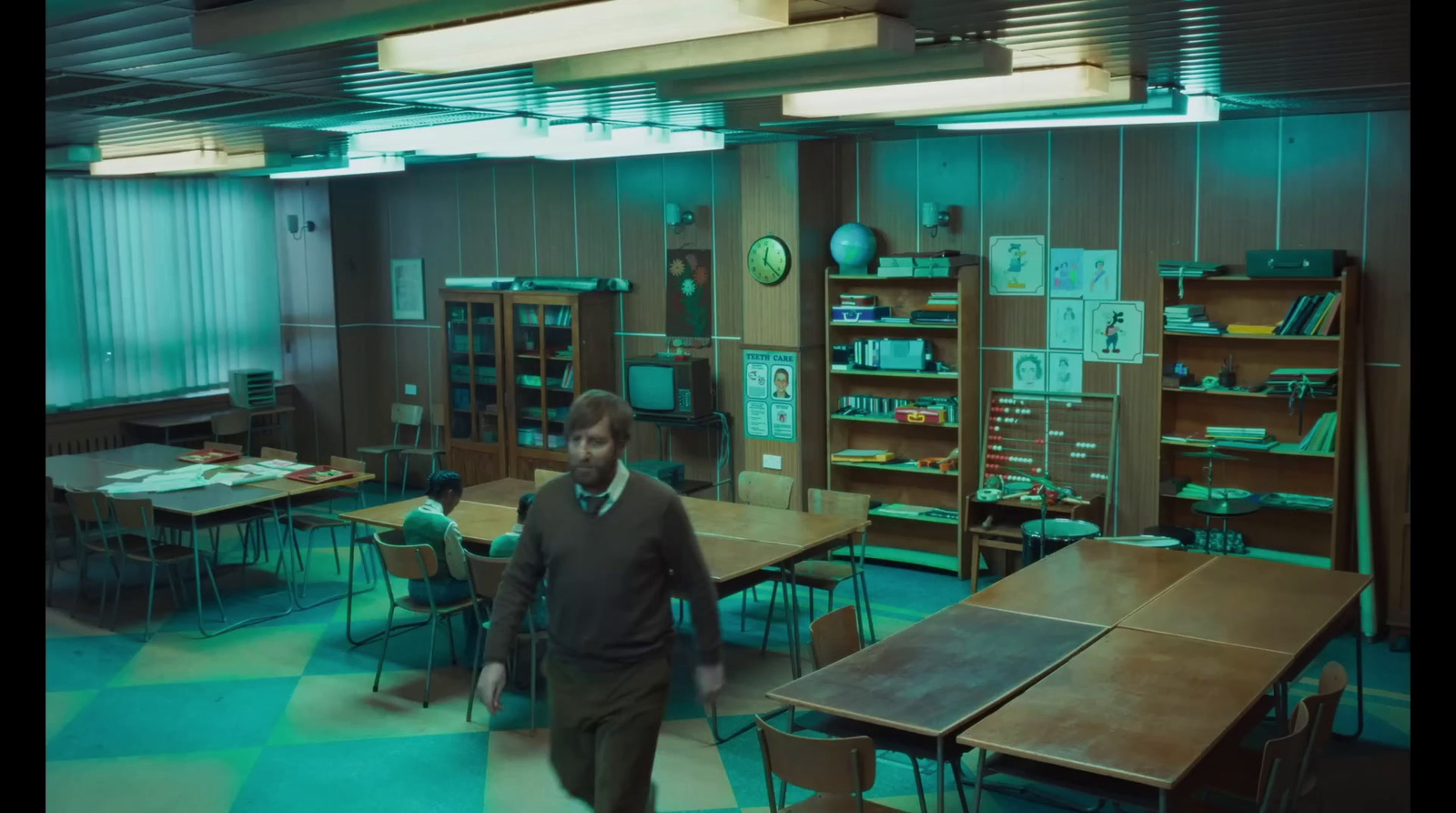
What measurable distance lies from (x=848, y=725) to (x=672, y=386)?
209 inches

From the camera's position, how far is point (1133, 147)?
25.2 ft

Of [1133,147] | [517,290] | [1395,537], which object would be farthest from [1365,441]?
[517,290]

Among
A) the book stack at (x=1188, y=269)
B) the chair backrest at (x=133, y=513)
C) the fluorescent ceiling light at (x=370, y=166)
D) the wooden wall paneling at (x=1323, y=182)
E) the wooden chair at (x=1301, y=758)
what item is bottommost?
the wooden chair at (x=1301, y=758)

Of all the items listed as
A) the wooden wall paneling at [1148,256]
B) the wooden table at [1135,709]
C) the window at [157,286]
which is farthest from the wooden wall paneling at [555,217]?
the wooden table at [1135,709]

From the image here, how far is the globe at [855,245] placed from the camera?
28.1ft

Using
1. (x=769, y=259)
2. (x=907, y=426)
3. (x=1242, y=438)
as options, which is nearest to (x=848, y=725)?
(x=1242, y=438)

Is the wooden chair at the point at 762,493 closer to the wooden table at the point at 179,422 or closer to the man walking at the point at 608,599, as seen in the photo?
the man walking at the point at 608,599

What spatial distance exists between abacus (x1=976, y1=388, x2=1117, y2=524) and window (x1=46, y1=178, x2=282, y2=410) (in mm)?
7264

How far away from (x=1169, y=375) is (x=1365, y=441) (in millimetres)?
1144

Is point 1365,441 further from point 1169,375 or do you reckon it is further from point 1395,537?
point 1169,375

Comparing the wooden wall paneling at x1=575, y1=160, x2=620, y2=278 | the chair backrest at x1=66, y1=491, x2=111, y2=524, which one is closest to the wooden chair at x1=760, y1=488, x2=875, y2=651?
the wooden wall paneling at x1=575, y1=160, x2=620, y2=278

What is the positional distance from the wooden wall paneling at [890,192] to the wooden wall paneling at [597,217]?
2152mm

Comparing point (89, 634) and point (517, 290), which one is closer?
point (89, 634)

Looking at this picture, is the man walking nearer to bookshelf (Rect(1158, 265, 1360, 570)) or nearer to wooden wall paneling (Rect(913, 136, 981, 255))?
bookshelf (Rect(1158, 265, 1360, 570))
